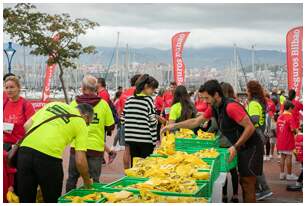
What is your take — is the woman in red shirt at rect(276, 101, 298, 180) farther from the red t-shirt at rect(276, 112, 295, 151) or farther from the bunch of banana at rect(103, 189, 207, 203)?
the bunch of banana at rect(103, 189, 207, 203)

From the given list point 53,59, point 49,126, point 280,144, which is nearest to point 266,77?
point 53,59

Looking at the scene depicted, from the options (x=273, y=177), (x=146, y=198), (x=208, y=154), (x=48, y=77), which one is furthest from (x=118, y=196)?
(x=48, y=77)

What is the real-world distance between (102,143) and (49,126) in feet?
6.54

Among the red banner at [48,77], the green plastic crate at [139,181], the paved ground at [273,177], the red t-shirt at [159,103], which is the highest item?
the red banner at [48,77]

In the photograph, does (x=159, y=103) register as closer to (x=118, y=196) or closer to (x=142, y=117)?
(x=142, y=117)

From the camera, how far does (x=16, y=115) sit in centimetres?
636

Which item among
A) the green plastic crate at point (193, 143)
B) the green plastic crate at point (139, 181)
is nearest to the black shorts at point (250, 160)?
the green plastic crate at point (193, 143)

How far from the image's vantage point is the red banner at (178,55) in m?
23.2

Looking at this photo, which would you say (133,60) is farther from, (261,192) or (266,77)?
(261,192)

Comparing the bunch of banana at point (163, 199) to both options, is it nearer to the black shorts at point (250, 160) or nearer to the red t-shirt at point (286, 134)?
the black shorts at point (250, 160)

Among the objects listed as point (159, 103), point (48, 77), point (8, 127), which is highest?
point (48, 77)

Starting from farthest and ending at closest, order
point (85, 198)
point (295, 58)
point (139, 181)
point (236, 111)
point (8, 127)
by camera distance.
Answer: point (295, 58) → point (8, 127) → point (236, 111) → point (139, 181) → point (85, 198)

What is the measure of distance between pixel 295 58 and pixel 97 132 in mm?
12023

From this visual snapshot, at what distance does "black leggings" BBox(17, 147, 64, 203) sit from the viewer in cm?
483
